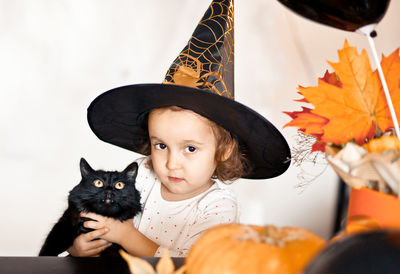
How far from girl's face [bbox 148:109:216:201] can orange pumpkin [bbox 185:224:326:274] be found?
58 centimetres

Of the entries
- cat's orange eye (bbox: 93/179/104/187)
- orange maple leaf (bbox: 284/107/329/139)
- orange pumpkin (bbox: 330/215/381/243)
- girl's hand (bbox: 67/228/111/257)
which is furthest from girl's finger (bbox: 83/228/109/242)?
orange pumpkin (bbox: 330/215/381/243)

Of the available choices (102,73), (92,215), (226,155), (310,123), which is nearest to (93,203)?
(92,215)

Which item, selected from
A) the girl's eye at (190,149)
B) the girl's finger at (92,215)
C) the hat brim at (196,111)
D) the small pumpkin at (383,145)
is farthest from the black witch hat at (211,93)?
the small pumpkin at (383,145)

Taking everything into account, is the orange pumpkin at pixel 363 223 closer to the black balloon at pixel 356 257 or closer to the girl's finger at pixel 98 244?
the black balloon at pixel 356 257

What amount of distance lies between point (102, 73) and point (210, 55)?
1.30m

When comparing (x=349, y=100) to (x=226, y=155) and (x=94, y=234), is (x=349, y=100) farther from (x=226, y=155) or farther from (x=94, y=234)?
(x=94, y=234)

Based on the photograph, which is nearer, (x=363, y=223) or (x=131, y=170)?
(x=363, y=223)

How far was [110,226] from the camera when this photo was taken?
43.5 inches

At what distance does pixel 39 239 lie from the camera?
2.25 metres

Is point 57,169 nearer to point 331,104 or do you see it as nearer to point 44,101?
point 44,101

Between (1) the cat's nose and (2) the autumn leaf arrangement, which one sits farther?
(1) the cat's nose

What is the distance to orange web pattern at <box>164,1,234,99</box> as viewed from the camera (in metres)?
0.96

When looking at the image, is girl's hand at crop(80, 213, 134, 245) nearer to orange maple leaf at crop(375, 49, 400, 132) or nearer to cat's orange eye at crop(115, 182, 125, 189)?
cat's orange eye at crop(115, 182, 125, 189)

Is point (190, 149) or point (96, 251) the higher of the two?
point (190, 149)
